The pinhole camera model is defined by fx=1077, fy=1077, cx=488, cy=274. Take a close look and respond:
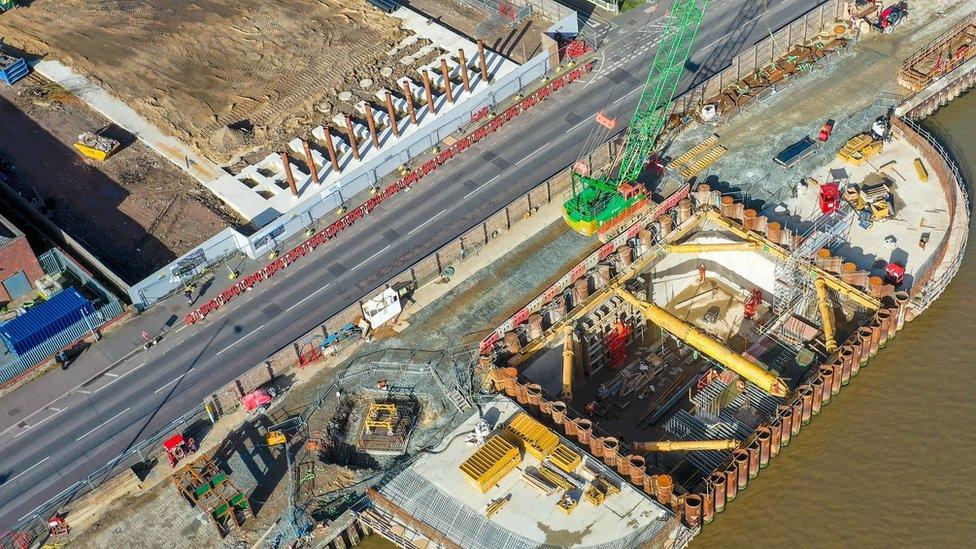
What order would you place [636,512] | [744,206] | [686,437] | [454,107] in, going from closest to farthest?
[636,512], [686,437], [744,206], [454,107]

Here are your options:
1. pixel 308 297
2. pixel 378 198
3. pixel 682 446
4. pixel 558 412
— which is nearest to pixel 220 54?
pixel 378 198

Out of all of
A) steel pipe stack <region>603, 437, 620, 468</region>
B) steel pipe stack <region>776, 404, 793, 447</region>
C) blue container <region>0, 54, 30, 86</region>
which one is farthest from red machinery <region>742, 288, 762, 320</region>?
blue container <region>0, 54, 30, 86</region>

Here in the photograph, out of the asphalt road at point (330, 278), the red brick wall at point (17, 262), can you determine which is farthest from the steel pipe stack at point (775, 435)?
the red brick wall at point (17, 262)

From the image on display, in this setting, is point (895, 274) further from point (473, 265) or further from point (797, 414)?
point (473, 265)

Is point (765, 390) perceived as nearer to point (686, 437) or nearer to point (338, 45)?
point (686, 437)

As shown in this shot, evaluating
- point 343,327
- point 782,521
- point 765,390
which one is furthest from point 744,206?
point 343,327

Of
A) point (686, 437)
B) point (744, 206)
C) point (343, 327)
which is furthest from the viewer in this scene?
point (744, 206)

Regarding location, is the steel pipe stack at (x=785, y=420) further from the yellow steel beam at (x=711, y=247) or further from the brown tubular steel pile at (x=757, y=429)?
the yellow steel beam at (x=711, y=247)
